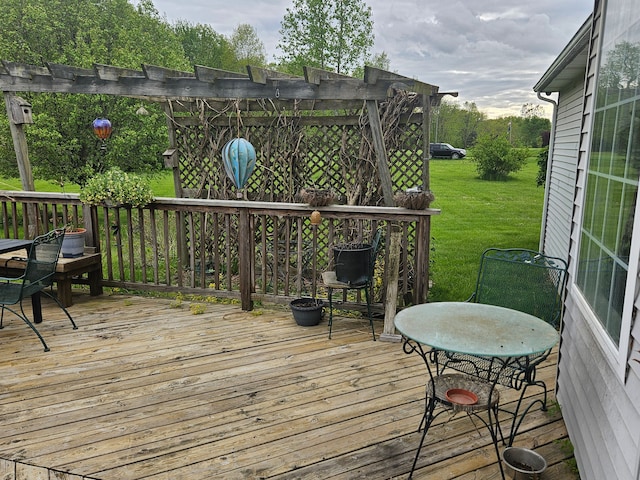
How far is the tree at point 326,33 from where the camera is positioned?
1389 cm

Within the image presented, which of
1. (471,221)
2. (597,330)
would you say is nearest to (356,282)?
(597,330)

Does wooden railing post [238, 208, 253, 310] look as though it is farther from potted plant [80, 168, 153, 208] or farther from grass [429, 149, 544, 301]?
grass [429, 149, 544, 301]

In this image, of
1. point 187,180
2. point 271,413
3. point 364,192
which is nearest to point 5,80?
point 187,180

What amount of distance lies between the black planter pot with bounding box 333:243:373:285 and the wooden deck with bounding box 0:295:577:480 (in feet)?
1.54

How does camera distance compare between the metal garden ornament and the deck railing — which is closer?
the deck railing

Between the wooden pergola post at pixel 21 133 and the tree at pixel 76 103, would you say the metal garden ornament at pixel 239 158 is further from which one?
the tree at pixel 76 103

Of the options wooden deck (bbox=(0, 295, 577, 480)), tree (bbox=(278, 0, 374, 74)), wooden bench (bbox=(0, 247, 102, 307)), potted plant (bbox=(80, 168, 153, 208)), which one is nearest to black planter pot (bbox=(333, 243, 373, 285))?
wooden deck (bbox=(0, 295, 577, 480))

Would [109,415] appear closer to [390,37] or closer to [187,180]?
[187,180]

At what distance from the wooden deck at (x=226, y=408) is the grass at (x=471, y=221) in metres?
2.34

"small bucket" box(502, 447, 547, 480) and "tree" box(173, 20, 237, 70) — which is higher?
"tree" box(173, 20, 237, 70)

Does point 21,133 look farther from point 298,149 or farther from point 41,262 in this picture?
point 298,149

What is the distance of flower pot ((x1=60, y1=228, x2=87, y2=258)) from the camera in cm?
425

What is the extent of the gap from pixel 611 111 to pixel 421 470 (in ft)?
5.85

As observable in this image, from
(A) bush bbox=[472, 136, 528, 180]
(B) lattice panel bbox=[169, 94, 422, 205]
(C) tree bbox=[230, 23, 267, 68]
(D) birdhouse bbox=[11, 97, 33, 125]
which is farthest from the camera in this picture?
(C) tree bbox=[230, 23, 267, 68]
